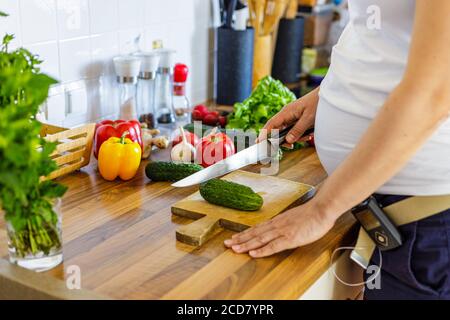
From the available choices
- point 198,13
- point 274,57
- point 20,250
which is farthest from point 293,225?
point 274,57

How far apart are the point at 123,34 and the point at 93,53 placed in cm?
13

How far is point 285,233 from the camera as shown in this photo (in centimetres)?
104

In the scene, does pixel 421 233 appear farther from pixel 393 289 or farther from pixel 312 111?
pixel 312 111

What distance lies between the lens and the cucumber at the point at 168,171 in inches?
53.9

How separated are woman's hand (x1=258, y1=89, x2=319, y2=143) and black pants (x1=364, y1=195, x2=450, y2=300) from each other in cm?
30

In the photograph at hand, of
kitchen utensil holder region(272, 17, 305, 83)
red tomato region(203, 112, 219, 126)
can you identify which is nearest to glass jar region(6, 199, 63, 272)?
red tomato region(203, 112, 219, 126)

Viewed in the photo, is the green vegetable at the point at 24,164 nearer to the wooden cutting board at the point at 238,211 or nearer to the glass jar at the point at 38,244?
the glass jar at the point at 38,244

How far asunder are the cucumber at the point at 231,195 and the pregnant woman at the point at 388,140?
11 cm

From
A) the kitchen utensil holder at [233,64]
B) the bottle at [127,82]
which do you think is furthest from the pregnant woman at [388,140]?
the kitchen utensil holder at [233,64]

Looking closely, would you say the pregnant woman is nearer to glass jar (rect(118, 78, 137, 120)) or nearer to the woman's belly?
the woman's belly

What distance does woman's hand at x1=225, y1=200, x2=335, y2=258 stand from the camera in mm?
1014

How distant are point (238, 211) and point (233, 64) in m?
0.94

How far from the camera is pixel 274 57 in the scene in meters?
2.35

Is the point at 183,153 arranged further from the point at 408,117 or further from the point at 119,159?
the point at 408,117
